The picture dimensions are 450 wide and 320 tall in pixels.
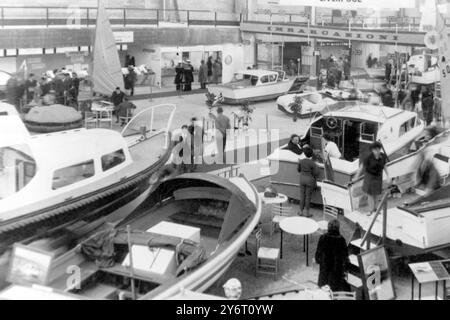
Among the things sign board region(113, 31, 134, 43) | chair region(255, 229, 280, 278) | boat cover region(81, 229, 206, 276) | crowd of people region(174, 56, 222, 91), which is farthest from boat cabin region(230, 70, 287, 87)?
boat cover region(81, 229, 206, 276)

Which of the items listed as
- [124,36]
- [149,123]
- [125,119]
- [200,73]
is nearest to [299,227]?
[125,119]

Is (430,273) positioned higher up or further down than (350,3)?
further down

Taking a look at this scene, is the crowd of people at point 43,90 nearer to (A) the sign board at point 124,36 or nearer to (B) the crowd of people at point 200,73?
(A) the sign board at point 124,36

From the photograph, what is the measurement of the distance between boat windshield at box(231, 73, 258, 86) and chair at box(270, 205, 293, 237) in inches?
424

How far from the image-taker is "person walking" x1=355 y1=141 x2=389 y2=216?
8195mm

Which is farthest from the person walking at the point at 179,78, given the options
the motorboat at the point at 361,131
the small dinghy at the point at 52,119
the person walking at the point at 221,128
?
the motorboat at the point at 361,131

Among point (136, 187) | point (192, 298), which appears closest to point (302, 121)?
point (136, 187)

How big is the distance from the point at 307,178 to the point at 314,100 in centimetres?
865

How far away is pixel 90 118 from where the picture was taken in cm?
1494

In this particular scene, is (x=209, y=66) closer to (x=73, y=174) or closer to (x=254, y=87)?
(x=254, y=87)

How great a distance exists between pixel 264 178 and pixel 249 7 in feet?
46.9

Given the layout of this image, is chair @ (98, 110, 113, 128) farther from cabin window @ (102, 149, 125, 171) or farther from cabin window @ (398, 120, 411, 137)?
cabin window @ (398, 120, 411, 137)

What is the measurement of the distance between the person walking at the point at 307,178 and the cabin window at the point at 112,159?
8.65 ft

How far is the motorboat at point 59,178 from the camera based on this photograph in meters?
7.12
